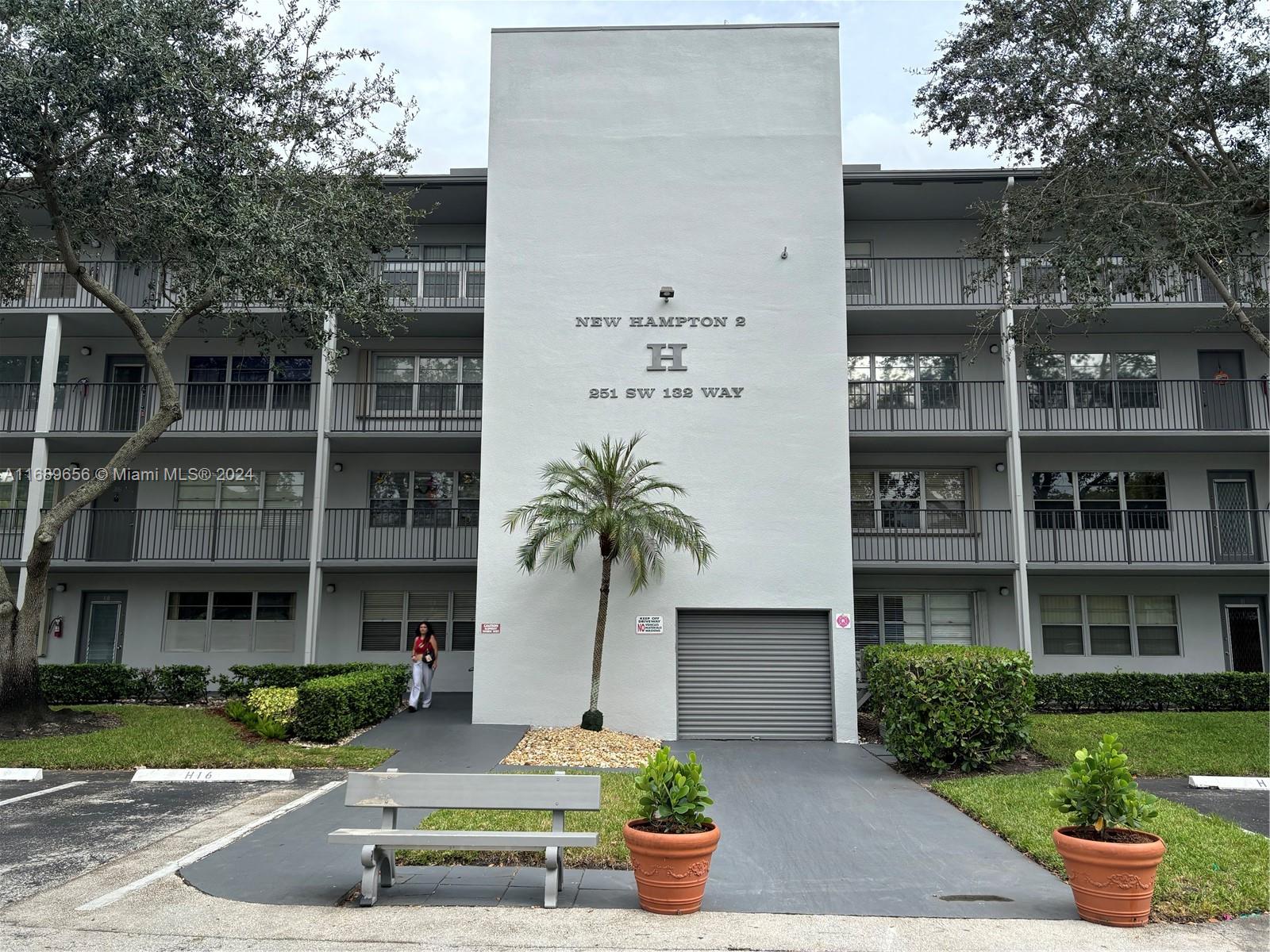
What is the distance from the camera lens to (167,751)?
40.1ft

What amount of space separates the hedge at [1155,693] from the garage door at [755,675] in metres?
5.05

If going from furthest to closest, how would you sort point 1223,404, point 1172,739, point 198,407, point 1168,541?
1. point 198,407
2. point 1223,404
3. point 1168,541
4. point 1172,739

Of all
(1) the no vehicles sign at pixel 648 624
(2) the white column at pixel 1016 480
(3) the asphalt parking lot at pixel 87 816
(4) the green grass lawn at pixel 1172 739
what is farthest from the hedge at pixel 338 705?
(2) the white column at pixel 1016 480

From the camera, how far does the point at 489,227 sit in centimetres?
1617

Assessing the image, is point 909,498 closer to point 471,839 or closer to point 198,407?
point 471,839

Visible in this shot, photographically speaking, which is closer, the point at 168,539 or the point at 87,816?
the point at 87,816

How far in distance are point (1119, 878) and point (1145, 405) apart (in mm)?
16200

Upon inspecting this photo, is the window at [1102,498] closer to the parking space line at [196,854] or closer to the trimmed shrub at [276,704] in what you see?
the trimmed shrub at [276,704]

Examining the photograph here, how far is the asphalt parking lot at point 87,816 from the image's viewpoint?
7328mm

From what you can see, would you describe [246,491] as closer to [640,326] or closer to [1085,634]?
[640,326]

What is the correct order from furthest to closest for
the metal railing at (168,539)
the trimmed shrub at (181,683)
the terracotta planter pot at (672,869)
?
the metal railing at (168,539)
the trimmed shrub at (181,683)
the terracotta planter pot at (672,869)

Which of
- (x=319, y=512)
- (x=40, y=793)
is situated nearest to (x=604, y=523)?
(x=319, y=512)

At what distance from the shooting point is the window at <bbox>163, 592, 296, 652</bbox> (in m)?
20.2

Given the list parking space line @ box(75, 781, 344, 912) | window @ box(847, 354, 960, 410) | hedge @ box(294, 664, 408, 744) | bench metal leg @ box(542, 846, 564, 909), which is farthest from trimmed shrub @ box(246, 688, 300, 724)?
window @ box(847, 354, 960, 410)
